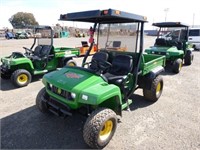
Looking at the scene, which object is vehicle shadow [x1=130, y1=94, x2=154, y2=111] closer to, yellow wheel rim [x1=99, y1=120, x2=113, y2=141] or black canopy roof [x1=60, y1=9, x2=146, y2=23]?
yellow wheel rim [x1=99, y1=120, x2=113, y2=141]

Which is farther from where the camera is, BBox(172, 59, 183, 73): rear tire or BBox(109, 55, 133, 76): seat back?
BBox(172, 59, 183, 73): rear tire

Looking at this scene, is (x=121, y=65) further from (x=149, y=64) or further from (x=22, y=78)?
(x=22, y=78)

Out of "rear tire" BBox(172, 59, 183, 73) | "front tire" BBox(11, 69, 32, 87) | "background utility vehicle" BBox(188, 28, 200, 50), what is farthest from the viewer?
"background utility vehicle" BBox(188, 28, 200, 50)

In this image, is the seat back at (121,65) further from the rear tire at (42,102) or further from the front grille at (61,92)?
the rear tire at (42,102)

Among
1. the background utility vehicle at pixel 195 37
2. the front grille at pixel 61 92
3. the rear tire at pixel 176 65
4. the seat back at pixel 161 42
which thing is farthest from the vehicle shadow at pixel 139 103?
the background utility vehicle at pixel 195 37

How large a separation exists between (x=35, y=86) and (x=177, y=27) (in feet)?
21.0

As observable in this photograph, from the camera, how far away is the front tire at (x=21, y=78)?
17.8 ft

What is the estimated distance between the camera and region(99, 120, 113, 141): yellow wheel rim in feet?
9.68

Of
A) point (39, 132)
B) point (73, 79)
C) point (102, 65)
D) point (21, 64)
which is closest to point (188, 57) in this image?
point (102, 65)

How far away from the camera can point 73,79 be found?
310 centimetres

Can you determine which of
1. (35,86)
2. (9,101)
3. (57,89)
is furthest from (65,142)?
(35,86)

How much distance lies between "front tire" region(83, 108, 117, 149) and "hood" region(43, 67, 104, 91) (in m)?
0.47

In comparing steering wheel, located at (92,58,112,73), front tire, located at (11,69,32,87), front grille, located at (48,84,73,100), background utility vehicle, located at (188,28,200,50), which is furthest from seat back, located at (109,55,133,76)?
background utility vehicle, located at (188,28,200,50)

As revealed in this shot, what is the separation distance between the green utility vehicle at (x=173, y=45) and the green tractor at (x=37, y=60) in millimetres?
3649
